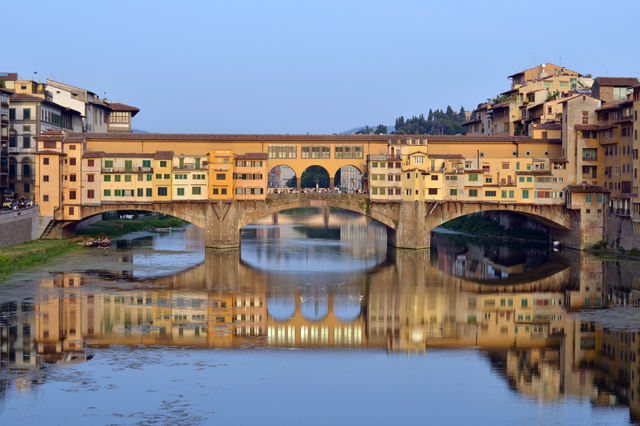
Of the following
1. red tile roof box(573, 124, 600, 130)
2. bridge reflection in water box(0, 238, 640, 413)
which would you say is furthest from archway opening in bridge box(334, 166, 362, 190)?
bridge reflection in water box(0, 238, 640, 413)

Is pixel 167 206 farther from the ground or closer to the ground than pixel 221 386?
farther from the ground

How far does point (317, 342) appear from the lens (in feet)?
114

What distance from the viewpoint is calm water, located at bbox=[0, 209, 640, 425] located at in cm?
2588

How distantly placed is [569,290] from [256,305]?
20.2m

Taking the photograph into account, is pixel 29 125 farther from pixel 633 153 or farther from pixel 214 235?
pixel 633 153

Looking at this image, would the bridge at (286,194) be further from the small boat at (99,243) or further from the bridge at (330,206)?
the small boat at (99,243)

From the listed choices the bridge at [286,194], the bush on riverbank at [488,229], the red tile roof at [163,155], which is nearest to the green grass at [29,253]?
the bridge at [286,194]

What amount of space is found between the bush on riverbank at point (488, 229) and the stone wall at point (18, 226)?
4673 cm

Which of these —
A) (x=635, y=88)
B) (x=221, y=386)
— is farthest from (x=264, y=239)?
(x=221, y=386)

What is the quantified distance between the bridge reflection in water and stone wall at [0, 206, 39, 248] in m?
7.38

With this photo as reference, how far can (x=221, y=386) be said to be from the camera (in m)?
27.6

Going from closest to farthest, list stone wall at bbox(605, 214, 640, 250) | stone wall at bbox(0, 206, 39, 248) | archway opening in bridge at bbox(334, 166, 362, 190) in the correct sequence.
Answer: stone wall at bbox(0, 206, 39, 248) < stone wall at bbox(605, 214, 640, 250) < archway opening in bridge at bbox(334, 166, 362, 190)

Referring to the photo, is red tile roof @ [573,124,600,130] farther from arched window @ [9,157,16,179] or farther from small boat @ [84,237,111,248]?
arched window @ [9,157,16,179]

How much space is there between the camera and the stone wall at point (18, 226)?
176 feet
